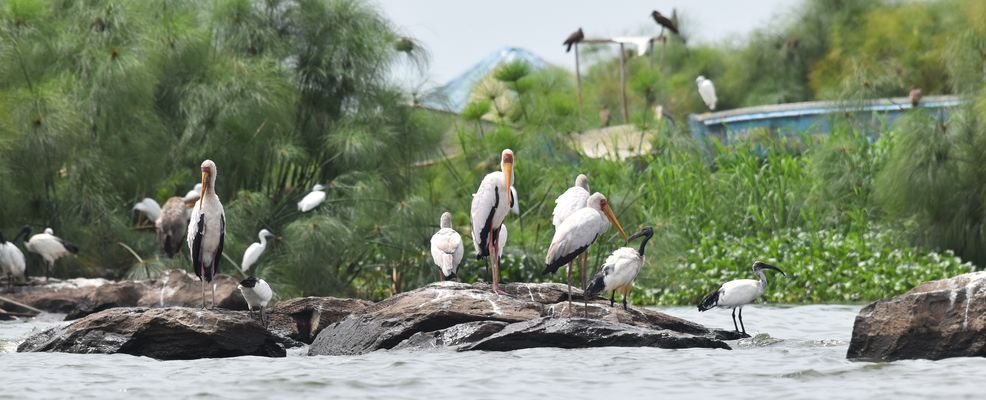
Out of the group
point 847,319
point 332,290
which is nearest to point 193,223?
point 332,290

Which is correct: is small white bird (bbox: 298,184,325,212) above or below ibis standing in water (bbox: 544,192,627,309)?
above

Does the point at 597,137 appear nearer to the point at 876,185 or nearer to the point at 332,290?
the point at 876,185

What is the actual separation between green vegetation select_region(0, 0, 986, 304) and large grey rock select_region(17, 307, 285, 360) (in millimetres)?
5832

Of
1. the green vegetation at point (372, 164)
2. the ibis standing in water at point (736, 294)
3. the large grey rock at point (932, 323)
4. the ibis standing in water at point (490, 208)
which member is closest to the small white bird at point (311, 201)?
the green vegetation at point (372, 164)

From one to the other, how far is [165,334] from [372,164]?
833 cm

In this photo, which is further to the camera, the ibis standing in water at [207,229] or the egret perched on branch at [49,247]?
the egret perched on branch at [49,247]

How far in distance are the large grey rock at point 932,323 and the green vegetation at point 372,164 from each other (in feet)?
23.8

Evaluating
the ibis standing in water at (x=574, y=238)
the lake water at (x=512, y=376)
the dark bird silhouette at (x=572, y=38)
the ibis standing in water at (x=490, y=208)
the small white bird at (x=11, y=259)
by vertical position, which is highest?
the dark bird silhouette at (x=572, y=38)

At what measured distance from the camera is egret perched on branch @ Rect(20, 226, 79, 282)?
53.4 feet

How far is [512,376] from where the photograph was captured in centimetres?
934

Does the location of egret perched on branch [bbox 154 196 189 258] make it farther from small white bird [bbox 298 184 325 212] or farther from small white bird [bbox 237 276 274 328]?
small white bird [bbox 237 276 274 328]

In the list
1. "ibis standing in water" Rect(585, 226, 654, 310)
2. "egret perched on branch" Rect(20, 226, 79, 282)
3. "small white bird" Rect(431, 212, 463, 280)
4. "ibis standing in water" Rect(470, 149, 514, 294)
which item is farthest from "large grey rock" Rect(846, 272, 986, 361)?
"egret perched on branch" Rect(20, 226, 79, 282)

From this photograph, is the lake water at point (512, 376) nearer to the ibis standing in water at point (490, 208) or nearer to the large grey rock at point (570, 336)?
the large grey rock at point (570, 336)

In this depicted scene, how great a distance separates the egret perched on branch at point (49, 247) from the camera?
16266 mm
